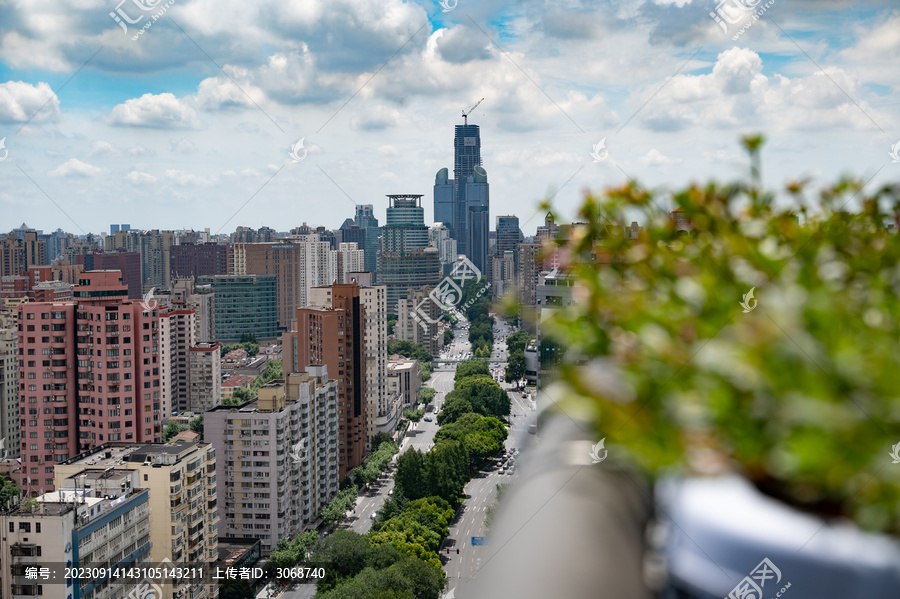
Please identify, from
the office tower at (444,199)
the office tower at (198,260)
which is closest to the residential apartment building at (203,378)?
the office tower at (198,260)

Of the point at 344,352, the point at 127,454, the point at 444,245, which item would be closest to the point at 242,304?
the point at 444,245

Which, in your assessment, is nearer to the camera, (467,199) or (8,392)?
(8,392)

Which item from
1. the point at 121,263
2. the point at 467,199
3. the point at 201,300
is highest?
the point at 467,199

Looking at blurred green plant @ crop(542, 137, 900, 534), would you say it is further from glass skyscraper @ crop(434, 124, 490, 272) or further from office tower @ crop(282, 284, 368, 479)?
glass skyscraper @ crop(434, 124, 490, 272)

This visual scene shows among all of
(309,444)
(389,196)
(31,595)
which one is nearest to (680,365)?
(31,595)

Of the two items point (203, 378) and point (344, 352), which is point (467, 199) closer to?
point (203, 378)

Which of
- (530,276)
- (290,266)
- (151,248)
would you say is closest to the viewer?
(530,276)

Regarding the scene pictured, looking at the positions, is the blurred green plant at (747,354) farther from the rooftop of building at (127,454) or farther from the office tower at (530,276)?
the rooftop of building at (127,454)
